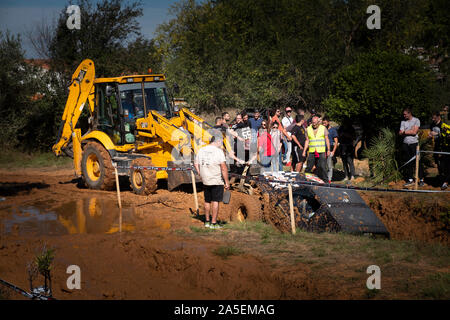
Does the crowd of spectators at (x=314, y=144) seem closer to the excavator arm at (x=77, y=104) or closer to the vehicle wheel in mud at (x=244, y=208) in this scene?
the vehicle wheel in mud at (x=244, y=208)

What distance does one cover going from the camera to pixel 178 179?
13242 millimetres

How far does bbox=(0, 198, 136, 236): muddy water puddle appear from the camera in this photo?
10.9m

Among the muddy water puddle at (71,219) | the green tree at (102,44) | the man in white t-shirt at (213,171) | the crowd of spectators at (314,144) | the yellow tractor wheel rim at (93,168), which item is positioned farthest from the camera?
the green tree at (102,44)

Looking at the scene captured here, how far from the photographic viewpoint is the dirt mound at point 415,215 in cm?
1134

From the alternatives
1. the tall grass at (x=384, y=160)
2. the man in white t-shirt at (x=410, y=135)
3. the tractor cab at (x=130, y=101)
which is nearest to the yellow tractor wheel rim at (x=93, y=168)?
the tractor cab at (x=130, y=101)

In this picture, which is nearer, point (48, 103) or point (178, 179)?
point (178, 179)

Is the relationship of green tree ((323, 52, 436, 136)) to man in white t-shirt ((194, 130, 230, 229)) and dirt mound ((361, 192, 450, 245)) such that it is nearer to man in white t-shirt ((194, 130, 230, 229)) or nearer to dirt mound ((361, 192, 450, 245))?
dirt mound ((361, 192, 450, 245))

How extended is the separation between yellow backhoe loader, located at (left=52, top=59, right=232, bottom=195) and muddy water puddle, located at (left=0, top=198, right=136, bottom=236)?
1330 mm

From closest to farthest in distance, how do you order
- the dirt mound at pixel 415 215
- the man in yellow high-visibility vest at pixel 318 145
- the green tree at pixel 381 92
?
the dirt mound at pixel 415 215
the man in yellow high-visibility vest at pixel 318 145
the green tree at pixel 381 92

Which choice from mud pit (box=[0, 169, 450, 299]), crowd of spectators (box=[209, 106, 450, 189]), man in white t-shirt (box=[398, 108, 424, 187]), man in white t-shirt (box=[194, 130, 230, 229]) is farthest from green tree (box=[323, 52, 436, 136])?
man in white t-shirt (box=[194, 130, 230, 229])

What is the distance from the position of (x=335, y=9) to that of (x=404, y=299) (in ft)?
85.4

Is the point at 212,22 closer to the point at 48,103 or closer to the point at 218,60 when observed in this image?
the point at 218,60

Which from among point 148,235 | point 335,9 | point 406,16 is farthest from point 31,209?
point 406,16
